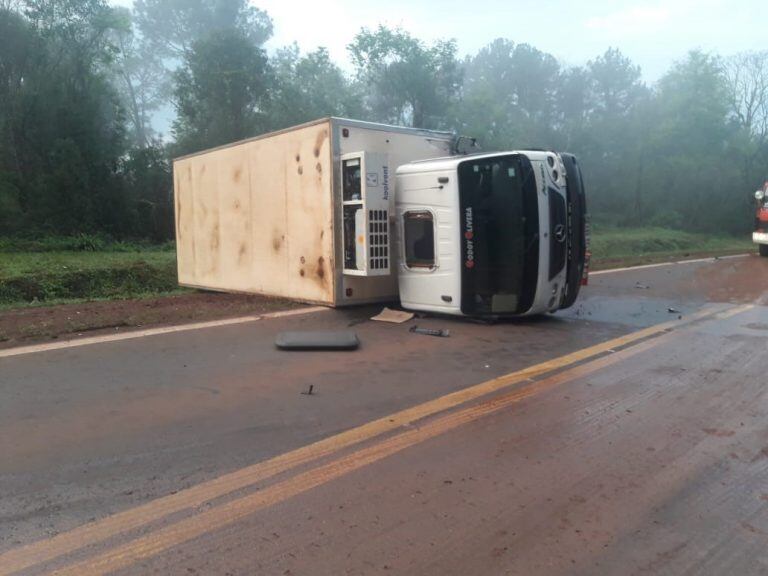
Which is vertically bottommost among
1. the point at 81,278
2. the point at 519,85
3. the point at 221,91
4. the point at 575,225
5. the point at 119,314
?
the point at 119,314

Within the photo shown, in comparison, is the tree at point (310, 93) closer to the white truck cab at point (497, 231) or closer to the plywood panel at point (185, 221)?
the plywood panel at point (185, 221)

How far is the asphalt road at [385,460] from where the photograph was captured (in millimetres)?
2662

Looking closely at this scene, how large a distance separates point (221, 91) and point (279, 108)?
2832 millimetres

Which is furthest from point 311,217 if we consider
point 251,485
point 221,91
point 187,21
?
point 187,21

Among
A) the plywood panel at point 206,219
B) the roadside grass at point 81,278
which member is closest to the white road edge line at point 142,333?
the plywood panel at point 206,219

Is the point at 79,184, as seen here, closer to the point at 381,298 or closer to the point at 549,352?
the point at 381,298

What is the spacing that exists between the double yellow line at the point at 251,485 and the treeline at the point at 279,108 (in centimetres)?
2186

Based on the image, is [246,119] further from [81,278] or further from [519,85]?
[519,85]

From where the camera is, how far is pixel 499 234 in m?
7.30

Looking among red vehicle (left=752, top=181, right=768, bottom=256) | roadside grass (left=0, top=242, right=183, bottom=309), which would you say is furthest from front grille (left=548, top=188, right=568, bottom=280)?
red vehicle (left=752, top=181, right=768, bottom=256)

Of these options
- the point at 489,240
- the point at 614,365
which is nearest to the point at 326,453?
the point at 614,365

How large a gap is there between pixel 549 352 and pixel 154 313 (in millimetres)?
5365

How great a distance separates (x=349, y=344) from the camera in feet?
21.1

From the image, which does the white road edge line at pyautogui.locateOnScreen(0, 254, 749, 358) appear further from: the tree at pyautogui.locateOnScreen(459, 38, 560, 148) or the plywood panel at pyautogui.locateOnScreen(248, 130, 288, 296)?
the tree at pyautogui.locateOnScreen(459, 38, 560, 148)
